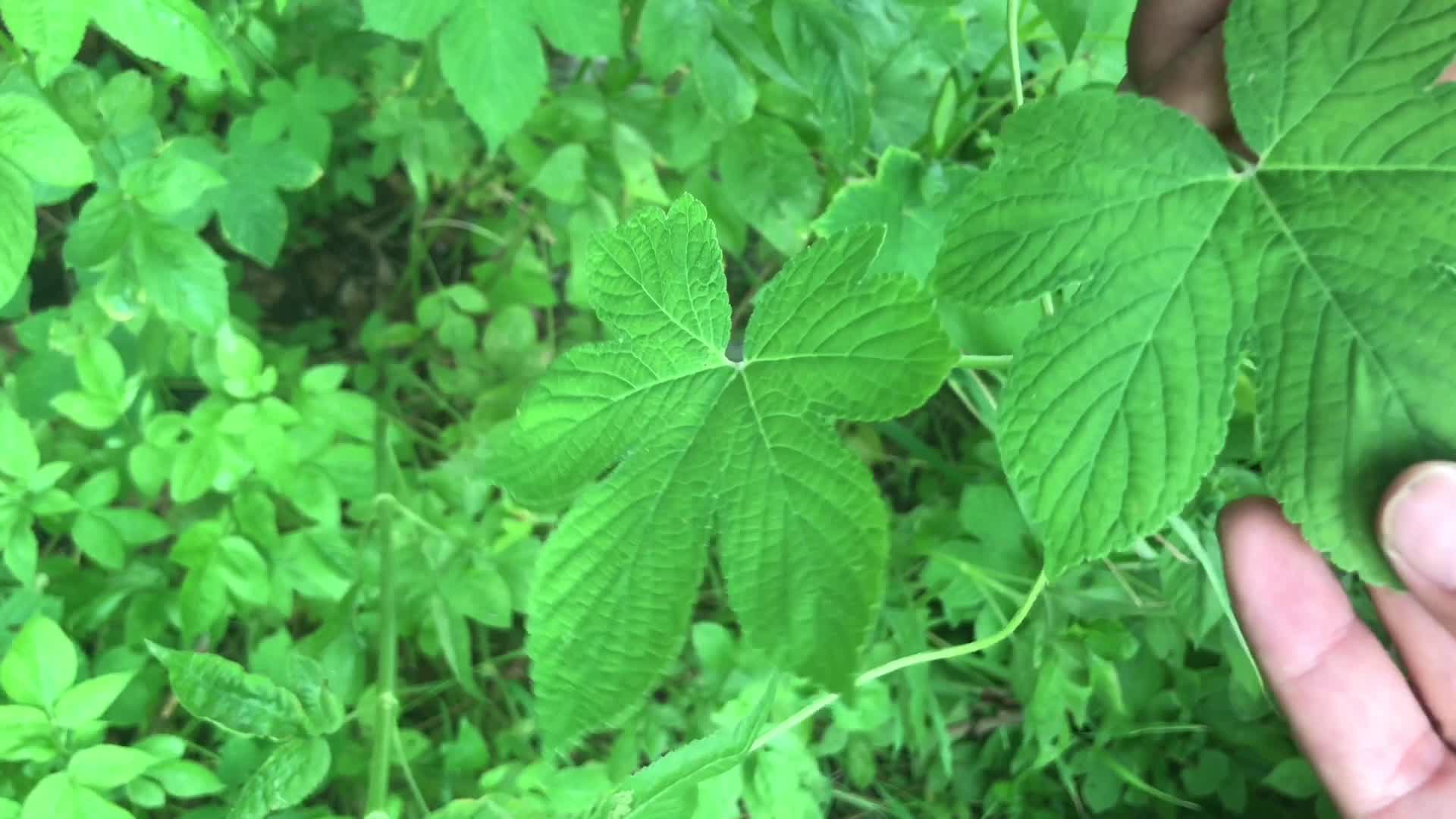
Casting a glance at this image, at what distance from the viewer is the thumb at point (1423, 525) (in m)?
0.68

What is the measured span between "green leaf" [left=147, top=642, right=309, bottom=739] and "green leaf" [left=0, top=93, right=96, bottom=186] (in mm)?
A: 482

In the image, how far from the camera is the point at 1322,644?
3.72ft

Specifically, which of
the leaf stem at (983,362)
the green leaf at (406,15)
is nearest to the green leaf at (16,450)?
the green leaf at (406,15)

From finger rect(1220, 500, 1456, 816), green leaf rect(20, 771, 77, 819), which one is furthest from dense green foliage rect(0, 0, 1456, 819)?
finger rect(1220, 500, 1456, 816)

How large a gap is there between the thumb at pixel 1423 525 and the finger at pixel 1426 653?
0.39m

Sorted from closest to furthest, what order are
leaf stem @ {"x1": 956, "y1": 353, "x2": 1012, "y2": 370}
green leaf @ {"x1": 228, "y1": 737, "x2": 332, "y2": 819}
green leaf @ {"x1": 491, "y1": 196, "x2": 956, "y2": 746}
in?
green leaf @ {"x1": 491, "y1": 196, "x2": 956, "y2": 746}, leaf stem @ {"x1": 956, "y1": 353, "x2": 1012, "y2": 370}, green leaf @ {"x1": 228, "y1": 737, "x2": 332, "y2": 819}

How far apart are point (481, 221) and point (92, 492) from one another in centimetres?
95

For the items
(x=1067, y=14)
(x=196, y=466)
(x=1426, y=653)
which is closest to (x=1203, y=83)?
(x=1067, y=14)

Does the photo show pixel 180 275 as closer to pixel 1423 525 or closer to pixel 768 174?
pixel 768 174

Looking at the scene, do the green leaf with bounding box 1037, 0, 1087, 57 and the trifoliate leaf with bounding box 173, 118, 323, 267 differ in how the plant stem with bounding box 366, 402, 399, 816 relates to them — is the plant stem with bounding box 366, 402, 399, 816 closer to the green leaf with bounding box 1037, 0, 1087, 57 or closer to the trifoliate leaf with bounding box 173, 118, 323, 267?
the trifoliate leaf with bounding box 173, 118, 323, 267

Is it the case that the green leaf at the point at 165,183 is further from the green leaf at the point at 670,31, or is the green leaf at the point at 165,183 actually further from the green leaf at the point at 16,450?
the green leaf at the point at 670,31

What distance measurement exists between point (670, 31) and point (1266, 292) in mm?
732

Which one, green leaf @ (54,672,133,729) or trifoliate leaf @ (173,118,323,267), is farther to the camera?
trifoliate leaf @ (173,118,323,267)

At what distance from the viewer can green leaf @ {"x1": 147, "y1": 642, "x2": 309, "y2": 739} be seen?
935mm
